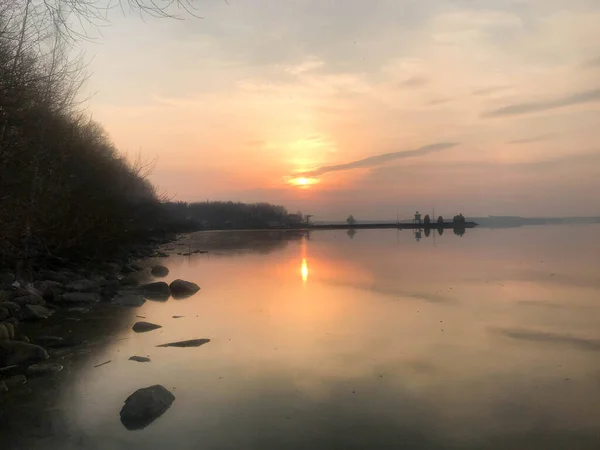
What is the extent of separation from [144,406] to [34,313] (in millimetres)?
7371

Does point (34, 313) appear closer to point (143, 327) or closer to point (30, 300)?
point (30, 300)

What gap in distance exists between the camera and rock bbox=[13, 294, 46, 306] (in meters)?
13.6

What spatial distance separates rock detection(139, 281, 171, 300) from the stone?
4479 millimetres

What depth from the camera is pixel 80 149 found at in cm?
2170

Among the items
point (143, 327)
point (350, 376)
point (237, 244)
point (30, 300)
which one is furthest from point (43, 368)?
point (237, 244)

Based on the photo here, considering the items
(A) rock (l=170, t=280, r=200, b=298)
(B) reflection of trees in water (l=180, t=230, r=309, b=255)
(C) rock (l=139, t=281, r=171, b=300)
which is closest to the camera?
(C) rock (l=139, t=281, r=171, b=300)

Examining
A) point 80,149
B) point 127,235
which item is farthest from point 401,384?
point 127,235

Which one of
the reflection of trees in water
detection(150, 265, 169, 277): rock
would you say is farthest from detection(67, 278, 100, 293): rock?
the reflection of trees in water

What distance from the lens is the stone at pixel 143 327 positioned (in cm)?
1194

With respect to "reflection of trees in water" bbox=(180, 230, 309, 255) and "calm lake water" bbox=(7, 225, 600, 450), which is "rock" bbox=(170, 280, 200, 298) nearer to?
"calm lake water" bbox=(7, 225, 600, 450)

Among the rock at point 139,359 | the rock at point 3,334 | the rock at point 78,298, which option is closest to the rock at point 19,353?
the rock at point 3,334

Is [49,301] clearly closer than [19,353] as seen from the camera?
No

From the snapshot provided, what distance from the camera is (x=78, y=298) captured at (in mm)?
15250

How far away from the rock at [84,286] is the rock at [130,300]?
1617 millimetres
